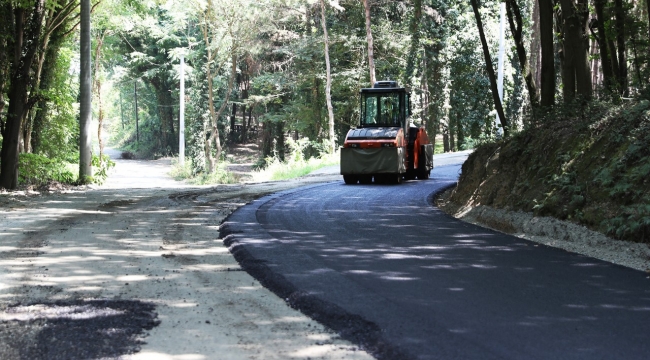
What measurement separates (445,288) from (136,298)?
299 cm

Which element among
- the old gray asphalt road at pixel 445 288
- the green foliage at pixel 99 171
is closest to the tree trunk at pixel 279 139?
the green foliage at pixel 99 171

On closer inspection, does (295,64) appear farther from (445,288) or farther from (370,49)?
(445,288)

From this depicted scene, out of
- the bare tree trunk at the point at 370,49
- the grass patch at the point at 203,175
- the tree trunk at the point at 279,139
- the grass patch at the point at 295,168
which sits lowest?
the grass patch at the point at 203,175

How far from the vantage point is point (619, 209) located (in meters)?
9.24

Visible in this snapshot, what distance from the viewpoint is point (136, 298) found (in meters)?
6.41

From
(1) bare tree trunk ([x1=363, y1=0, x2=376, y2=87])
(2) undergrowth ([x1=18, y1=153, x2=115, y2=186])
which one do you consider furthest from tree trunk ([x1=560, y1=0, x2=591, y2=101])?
(1) bare tree trunk ([x1=363, y1=0, x2=376, y2=87])

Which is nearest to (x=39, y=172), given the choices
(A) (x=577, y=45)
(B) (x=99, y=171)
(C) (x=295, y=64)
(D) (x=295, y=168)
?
(B) (x=99, y=171)

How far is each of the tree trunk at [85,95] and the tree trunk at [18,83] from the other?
1.66m

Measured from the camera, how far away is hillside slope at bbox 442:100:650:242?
9148mm

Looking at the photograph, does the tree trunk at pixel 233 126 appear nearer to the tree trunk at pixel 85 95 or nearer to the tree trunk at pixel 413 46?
the tree trunk at pixel 413 46

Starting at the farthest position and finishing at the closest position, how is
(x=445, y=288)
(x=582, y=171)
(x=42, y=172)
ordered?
1. (x=42, y=172)
2. (x=582, y=171)
3. (x=445, y=288)

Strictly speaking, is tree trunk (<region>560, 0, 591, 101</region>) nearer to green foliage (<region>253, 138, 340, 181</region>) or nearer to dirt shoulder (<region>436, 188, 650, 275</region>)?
dirt shoulder (<region>436, 188, 650, 275</region>)

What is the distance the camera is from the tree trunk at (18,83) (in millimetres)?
17594

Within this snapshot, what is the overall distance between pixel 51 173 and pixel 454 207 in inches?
495
